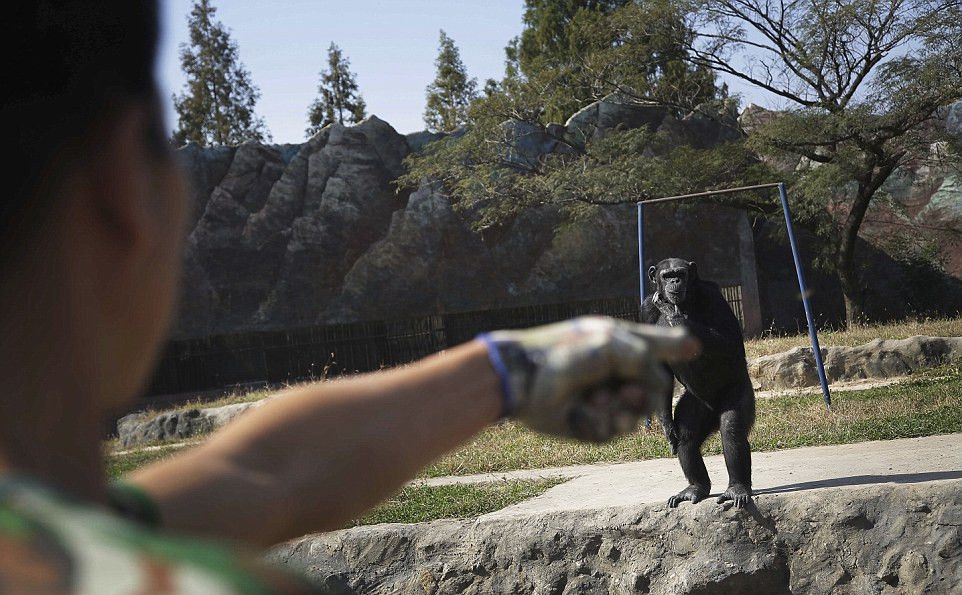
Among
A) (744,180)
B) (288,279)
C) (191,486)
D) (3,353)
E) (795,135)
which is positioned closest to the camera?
(3,353)

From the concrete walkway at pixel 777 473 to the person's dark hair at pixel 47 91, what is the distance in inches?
179

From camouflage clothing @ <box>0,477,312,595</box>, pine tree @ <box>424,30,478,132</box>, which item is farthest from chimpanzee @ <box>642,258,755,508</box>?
pine tree @ <box>424,30,478,132</box>

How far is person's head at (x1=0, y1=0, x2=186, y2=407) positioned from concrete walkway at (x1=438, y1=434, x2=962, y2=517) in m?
4.49

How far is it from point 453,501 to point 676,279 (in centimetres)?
209

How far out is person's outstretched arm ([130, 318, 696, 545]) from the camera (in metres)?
0.90

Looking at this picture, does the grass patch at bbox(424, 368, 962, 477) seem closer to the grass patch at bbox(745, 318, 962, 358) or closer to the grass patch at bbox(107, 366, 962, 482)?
the grass patch at bbox(107, 366, 962, 482)

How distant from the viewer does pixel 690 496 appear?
5.08m

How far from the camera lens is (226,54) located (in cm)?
3150

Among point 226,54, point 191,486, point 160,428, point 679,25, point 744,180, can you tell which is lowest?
point 160,428

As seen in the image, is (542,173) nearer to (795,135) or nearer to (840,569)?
(795,135)

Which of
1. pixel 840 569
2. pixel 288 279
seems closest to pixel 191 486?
pixel 840 569

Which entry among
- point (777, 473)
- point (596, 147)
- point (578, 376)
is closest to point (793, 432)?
point (777, 473)

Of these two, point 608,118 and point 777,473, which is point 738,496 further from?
point 608,118

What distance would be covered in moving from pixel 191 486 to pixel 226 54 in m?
32.5
